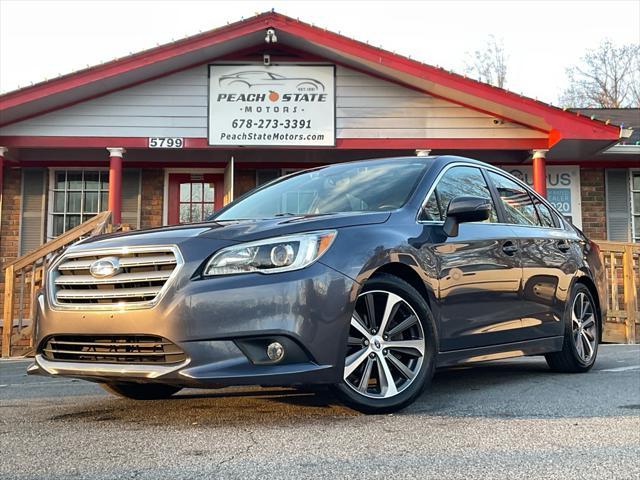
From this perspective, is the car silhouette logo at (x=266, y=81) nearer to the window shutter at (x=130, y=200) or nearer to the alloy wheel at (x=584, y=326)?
the window shutter at (x=130, y=200)

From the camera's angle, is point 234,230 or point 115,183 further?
point 115,183

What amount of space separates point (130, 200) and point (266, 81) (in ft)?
11.0

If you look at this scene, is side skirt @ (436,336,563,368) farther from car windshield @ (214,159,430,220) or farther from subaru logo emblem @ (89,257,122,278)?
subaru logo emblem @ (89,257,122,278)

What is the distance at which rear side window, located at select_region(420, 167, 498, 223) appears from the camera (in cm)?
405

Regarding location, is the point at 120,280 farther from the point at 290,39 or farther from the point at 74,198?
the point at 74,198

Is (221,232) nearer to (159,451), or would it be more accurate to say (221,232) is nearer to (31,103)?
(159,451)

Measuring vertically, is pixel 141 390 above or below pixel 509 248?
below

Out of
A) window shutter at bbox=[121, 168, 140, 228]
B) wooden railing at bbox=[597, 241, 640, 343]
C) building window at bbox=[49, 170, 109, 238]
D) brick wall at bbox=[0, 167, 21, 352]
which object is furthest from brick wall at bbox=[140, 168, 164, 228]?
wooden railing at bbox=[597, 241, 640, 343]

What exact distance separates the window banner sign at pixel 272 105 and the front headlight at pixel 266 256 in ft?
24.5

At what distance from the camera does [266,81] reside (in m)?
10.6

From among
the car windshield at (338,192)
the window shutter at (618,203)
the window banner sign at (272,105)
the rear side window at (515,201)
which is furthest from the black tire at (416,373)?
the window shutter at (618,203)

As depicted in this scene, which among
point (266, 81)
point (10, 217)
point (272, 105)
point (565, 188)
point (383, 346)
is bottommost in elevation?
point (383, 346)

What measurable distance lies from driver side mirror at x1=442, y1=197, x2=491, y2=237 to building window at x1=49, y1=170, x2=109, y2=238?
9.08 meters

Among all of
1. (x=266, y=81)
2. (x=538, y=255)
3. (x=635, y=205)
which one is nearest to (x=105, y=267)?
(x=538, y=255)
